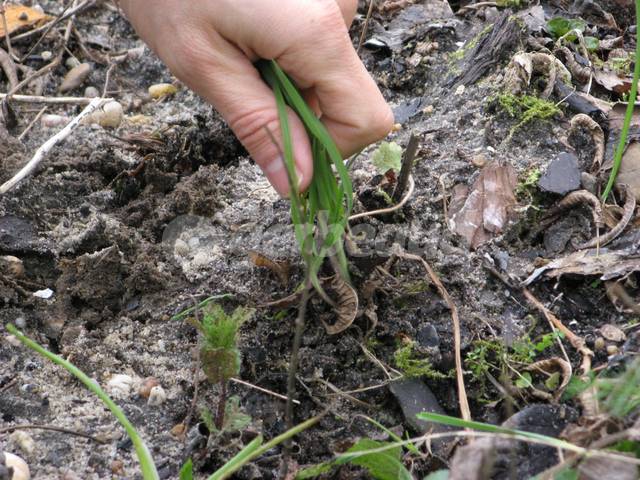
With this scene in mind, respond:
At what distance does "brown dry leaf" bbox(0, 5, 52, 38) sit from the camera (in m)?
3.14

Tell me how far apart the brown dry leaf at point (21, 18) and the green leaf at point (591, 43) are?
2.48 metres

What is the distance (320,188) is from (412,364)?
1.62 feet

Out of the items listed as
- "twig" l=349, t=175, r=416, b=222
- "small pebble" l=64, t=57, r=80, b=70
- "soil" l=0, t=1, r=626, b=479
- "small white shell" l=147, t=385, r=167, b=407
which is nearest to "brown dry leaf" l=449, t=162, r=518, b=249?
"soil" l=0, t=1, r=626, b=479

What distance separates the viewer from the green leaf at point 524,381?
155 cm

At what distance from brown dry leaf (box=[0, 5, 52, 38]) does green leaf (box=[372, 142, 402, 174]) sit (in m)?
2.10

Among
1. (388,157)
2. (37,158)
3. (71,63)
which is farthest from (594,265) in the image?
(71,63)

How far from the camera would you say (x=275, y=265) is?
71.8 inches

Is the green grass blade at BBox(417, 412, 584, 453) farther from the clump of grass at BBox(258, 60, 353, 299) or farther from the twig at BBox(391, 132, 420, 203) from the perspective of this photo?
the twig at BBox(391, 132, 420, 203)

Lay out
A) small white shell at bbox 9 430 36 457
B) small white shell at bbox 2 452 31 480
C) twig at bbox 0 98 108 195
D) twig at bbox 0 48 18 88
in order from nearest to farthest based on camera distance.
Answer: small white shell at bbox 2 452 31 480 < small white shell at bbox 9 430 36 457 < twig at bbox 0 98 108 195 < twig at bbox 0 48 18 88

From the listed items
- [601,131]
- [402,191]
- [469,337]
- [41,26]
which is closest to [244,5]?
[402,191]

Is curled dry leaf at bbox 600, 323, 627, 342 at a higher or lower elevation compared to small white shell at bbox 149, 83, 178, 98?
lower

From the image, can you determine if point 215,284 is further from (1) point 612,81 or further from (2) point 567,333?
(1) point 612,81

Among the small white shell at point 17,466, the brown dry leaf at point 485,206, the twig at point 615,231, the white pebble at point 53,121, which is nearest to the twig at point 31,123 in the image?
the white pebble at point 53,121

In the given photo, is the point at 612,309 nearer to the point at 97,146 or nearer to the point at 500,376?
the point at 500,376
